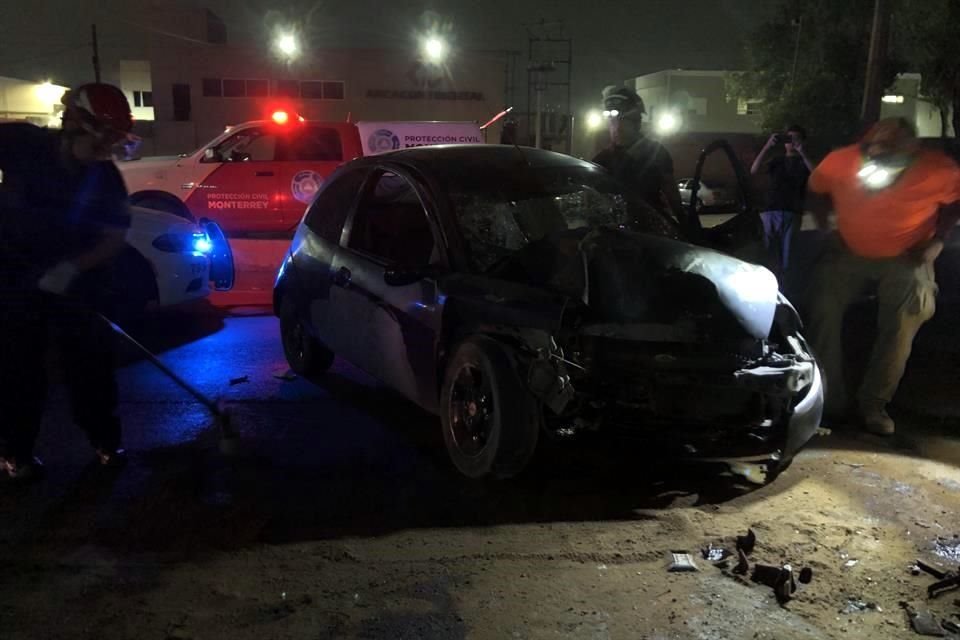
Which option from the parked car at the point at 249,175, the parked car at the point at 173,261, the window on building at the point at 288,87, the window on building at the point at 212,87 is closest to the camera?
the parked car at the point at 173,261

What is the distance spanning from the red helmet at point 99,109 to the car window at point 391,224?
1.51 meters

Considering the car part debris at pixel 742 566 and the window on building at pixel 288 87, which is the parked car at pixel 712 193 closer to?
the window on building at pixel 288 87

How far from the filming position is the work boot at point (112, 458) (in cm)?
446

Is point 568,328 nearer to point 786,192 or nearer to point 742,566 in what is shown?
point 742,566

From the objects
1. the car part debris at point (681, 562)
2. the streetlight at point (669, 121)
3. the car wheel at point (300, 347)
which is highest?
the streetlight at point (669, 121)

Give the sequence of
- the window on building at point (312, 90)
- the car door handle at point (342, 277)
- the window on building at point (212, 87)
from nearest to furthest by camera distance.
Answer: the car door handle at point (342, 277) < the window on building at point (212, 87) < the window on building at point (312, 90)

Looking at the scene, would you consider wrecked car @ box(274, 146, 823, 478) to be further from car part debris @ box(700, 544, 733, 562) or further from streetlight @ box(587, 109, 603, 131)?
streetlight @ box(587, 109, 603, 131)

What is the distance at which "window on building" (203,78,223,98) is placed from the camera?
35.5 m

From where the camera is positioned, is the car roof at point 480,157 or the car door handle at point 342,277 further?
the car door handle at point 342,277

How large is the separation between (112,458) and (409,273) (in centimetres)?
178

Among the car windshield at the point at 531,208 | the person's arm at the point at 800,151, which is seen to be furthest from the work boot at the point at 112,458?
the person's arm at the point at 800,151

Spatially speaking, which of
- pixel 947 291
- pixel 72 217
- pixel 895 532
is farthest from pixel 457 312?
pixel 947 291

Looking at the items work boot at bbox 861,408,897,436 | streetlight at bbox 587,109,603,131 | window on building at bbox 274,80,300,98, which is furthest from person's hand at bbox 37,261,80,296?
window on building at bbox 274,80,300,98

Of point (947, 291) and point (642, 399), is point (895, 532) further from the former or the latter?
point (947, 291)
